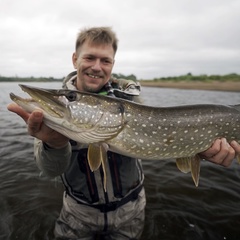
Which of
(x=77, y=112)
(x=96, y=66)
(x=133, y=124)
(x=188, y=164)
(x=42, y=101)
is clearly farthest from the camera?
(x=96, y=66)

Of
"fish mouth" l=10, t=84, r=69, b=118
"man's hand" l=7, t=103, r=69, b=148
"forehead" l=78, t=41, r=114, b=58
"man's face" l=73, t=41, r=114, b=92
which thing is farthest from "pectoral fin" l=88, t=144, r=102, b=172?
"forehead" l=78, t=41, r=114, b=58

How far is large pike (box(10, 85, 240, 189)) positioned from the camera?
197 cm

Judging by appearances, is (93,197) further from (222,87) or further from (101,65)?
(222,87)

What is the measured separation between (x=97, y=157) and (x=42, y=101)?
666 mm

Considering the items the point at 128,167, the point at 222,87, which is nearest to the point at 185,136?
the point at 128,167

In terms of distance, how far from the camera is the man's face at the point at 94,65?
281 cm

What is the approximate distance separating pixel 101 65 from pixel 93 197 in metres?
1.50

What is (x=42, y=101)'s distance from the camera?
1891 millimetres

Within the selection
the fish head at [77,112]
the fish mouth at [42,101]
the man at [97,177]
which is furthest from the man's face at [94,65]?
the fish mouth at [42,101]

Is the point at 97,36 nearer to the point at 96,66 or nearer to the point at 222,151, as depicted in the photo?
the point at 96,66

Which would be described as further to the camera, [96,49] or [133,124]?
[96,49]

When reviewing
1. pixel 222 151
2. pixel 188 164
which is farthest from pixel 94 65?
pixel 222 151

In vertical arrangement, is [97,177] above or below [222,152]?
below

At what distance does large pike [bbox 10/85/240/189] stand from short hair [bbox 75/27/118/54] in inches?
38.2
